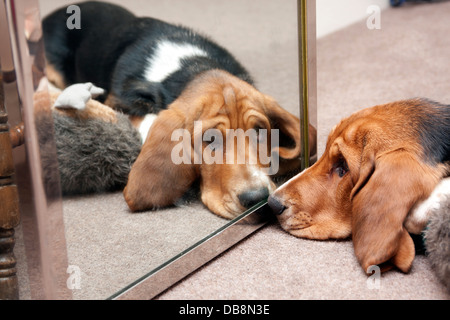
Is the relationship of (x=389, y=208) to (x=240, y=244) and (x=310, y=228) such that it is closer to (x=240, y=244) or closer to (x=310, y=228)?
(x=310, y=228)

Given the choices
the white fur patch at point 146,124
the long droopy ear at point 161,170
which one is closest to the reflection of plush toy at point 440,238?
the long droopy ear at point 161,170

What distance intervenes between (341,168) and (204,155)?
444mm

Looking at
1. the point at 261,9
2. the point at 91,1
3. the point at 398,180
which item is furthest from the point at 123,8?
the point at 398,180

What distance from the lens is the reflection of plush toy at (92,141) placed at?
176 centimetres

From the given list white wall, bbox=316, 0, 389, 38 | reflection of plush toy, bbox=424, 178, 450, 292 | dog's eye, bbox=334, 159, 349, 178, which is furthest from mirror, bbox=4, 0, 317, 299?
white wall, bbox=316, 0, 389, 38

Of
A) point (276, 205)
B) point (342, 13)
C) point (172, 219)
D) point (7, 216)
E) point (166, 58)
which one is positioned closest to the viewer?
point (7, 216)

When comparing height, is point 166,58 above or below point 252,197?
above

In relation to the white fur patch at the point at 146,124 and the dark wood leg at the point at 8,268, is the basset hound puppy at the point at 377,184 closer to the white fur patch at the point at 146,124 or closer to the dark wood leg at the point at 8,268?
the white fur patch at the point at 146,124

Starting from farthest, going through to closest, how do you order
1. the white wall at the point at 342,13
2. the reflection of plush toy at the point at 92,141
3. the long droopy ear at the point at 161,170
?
1. the white wall at the point at 342,13
2. the long droopy ear at the point at 161,170
3. the reflection of plush toy at the point at 92,141

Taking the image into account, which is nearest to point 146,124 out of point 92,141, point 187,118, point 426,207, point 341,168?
point 187,118

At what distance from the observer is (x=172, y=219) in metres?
1.82

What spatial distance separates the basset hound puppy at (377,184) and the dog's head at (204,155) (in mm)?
142

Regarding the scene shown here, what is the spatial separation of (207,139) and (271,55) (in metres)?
0.60

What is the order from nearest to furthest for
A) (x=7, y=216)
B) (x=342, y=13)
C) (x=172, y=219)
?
(x=7, y=216) < (x=172, y=219) < (x=342, y=13)
